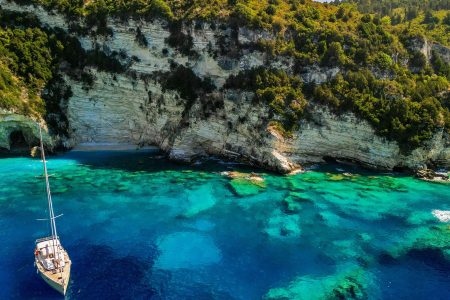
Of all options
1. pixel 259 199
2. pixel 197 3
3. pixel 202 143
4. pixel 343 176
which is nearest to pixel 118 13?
pixel 197 3

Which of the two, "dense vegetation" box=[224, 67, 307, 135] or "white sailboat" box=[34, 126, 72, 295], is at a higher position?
"dense vegetation" box=[224, 67, 307, 135]

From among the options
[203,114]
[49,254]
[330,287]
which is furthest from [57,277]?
[203,114]

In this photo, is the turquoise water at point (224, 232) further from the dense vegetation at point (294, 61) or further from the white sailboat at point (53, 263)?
the dense vegetation at point (294, 61)

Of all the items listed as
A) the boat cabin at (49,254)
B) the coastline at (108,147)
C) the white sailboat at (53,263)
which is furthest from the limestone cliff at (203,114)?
the white sailboat at (53,263)

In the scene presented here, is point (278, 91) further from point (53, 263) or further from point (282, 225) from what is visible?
point (53, 263)

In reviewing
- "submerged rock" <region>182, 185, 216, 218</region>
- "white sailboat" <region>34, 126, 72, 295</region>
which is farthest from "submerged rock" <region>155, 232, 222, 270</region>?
"white sailboat" <region>34, 126, 72, 295</region>

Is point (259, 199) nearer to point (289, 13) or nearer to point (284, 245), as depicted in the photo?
point (284, 245)

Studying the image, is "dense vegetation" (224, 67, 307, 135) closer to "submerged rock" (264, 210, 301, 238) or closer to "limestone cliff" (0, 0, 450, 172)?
"limestone cliff" (0, 0, 450, 172)
